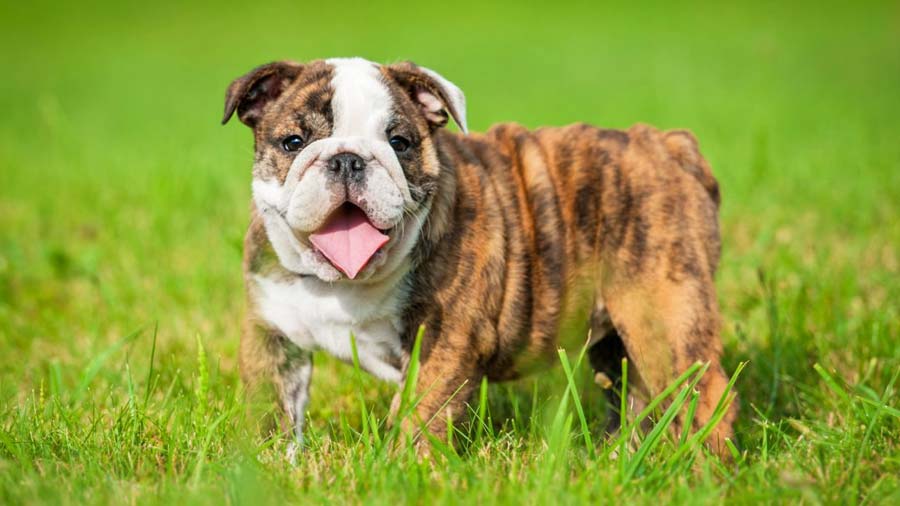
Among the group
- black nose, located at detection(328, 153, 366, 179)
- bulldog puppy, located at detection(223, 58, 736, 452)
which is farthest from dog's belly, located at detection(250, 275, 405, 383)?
black nose, located at detection(328, 153, 366, 179)

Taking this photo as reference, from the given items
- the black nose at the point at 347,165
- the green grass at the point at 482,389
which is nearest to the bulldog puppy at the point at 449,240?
the black nose at the point at 347,165

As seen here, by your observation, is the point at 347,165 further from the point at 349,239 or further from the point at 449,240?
the point at 449,240

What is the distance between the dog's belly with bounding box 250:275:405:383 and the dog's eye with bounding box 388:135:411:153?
530 mm

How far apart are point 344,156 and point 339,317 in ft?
2.02

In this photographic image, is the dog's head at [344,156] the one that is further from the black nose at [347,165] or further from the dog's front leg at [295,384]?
the dog's front leg at [295,384]

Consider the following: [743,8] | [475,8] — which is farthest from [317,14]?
[743,8]

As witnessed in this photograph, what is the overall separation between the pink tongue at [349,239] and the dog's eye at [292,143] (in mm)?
299

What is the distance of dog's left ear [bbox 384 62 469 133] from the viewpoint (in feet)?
11.4

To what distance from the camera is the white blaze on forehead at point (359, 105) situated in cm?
337

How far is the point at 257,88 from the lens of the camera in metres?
3.61

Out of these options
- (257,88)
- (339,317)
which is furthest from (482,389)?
(257,88)

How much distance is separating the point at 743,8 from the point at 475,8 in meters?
9.40

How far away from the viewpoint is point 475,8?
33375mm

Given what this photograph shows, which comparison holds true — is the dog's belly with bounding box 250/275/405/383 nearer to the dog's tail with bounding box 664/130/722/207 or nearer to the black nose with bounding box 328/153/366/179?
the black nose with bounding box 328/153/366/179
